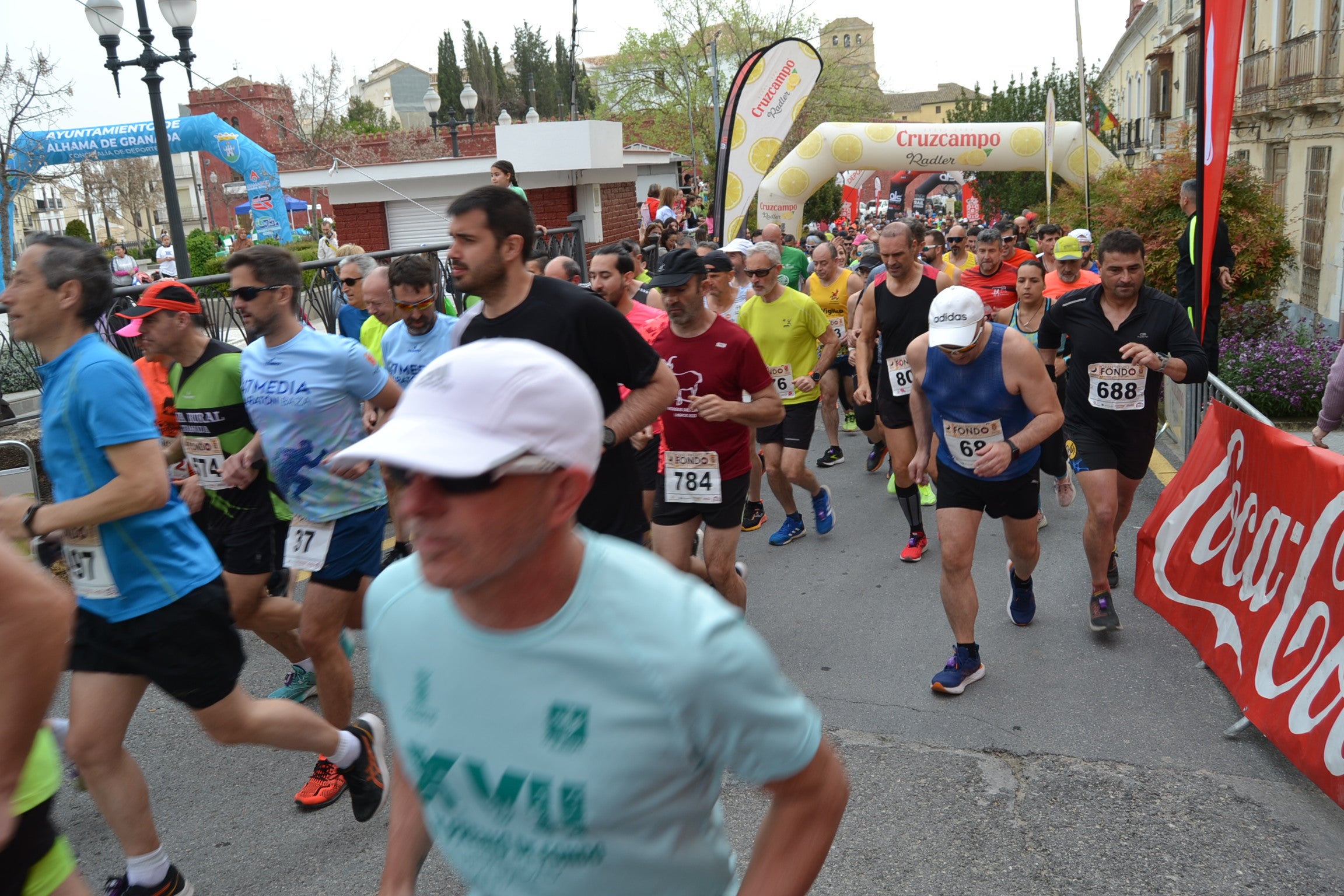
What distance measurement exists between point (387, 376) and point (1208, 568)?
12.1 ft

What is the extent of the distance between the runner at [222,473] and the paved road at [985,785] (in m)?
0.71

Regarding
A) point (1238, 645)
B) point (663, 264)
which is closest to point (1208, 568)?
point (1238, 645)

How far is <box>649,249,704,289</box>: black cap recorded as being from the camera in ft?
16.1

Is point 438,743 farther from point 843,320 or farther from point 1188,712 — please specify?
point 843,320

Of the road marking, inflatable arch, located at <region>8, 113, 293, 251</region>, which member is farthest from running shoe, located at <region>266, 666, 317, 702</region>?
inflatable arch, located at <region>8, 113, 293, 251</region>

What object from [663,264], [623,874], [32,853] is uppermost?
[663,264]

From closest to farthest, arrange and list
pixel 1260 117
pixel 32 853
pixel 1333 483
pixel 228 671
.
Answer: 1. pixel 32 853
2. pixel 228 671
3. pixel 1333 483
4. pixel 1260 117

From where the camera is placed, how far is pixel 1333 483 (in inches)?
159

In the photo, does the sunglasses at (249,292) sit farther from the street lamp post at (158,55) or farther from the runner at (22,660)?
the street lamp post at (158,55)

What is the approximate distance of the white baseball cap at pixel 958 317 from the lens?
15.7 ft

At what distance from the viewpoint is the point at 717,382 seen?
5062 mm

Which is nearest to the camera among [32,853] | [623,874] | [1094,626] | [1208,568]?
[623,874]

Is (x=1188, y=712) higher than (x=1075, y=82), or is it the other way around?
(x=1075, y=82)

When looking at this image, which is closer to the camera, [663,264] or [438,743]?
[438,743]
